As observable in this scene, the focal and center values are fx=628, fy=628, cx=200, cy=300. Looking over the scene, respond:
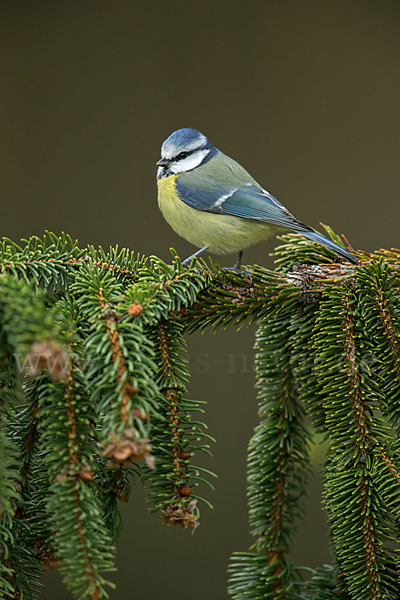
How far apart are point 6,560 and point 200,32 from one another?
185cm

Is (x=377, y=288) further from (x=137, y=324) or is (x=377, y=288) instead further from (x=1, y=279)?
(x=1, y=279)

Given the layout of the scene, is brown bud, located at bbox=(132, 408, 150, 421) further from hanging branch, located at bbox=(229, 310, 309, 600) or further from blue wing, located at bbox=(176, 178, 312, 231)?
blue wing, located at bbox=(176, 178, 312, 231)

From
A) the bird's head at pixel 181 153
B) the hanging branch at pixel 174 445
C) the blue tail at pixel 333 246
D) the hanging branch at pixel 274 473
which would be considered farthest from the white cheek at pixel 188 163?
the hanging branch at pixel 174 445

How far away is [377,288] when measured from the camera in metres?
0.74

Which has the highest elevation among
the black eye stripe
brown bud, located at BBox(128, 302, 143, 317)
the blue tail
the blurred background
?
the blurred background

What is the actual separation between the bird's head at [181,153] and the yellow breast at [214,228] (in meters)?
0.09

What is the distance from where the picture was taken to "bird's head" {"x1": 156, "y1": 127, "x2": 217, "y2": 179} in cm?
120

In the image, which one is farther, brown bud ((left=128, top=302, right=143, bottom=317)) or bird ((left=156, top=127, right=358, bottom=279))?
bird ((left=156, top=127, right=358, bottom=279))

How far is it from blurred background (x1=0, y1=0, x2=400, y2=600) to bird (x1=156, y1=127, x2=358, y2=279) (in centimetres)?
78

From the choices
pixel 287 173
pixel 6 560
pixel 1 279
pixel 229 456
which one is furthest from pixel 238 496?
pixel 1 279

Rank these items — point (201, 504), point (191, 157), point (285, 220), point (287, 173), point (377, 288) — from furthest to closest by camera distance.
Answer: point (287, 173) → point (201, 504) → point (191, 157) → point (285, 220) → point (377, 288)

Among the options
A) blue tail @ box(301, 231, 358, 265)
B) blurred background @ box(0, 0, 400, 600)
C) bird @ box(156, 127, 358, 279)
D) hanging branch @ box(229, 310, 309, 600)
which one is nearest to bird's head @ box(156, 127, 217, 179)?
bird @ box(156, 127, 358, 279)

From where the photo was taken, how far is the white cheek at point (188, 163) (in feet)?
3.98

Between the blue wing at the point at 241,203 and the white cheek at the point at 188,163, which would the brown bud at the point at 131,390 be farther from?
the white cheek at the point at 188,163
